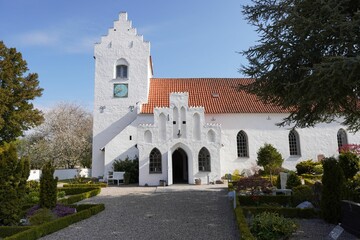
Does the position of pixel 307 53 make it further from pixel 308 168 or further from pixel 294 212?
pixel 308 168

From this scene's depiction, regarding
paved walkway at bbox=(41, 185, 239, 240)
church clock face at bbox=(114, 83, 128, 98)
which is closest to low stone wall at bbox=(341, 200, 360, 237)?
paved walkway at bbox=(41, 185, 239, 240)

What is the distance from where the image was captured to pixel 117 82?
86.8 feet

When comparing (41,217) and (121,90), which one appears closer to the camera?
(41,217)

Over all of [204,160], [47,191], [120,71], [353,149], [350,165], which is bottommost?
[47,191]

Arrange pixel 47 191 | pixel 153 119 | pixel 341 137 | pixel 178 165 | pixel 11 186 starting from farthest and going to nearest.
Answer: pixel 341 137 < pixel 178 165 < pixel 153 119 < pixel 47 191 < pixel 11 186

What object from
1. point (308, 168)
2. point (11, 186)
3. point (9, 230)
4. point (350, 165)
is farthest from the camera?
point (308, 168)

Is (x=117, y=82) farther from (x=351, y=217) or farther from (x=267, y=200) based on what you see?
(x=351, y=217)

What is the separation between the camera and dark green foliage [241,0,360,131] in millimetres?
7676

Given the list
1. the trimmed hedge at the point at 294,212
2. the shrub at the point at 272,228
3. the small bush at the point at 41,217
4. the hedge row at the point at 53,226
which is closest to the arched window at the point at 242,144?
the trimmed hedge at the point at 294,212

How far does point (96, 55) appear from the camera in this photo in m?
26.7

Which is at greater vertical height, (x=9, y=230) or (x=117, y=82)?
(x=117, y=82)

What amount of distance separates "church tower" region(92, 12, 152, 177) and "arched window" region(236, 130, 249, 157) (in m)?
9.60

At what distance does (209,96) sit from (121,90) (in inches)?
344

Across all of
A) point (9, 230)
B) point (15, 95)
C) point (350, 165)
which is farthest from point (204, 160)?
point (15, 95)
